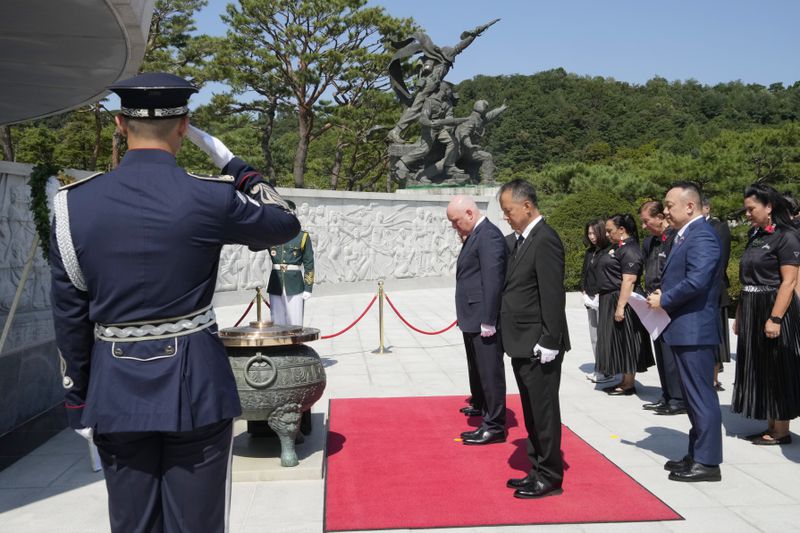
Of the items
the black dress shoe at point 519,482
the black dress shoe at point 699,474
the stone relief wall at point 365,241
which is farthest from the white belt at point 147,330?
the stone relief wall at point 365,241

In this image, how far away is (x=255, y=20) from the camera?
2508 cm

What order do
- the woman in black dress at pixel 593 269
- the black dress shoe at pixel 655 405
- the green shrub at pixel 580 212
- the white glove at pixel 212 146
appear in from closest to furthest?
the white glove at pixel 212 146
the black dress shoe at pixel 655 405
the woman in black dress at pixel 593 269
the green shrub at pixel 580 212

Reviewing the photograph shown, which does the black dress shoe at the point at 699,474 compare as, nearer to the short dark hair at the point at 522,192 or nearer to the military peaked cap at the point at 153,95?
the short dark hair at the point at 522,192

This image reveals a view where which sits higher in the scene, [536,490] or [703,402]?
[703,402]

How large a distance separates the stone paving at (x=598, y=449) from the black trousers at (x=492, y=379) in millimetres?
735

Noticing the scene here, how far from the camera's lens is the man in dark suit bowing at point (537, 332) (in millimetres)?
3895

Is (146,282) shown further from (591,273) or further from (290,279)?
(591,273)

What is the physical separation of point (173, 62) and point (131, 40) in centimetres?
2128

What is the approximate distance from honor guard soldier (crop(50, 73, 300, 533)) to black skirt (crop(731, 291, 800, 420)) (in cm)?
411

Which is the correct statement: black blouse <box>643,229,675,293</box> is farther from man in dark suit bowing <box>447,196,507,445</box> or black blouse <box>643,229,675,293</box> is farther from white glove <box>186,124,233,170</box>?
white glove <box>186,124,233,170</box>

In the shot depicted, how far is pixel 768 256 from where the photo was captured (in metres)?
4.83

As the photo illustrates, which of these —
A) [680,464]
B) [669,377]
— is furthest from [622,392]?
[680,464]

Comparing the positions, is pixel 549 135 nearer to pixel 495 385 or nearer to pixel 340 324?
pixel 340 324

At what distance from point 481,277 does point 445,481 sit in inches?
62.5
